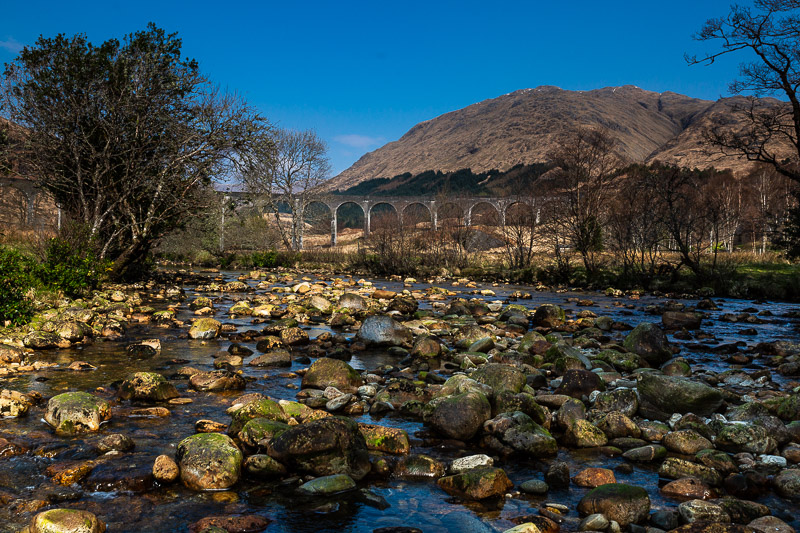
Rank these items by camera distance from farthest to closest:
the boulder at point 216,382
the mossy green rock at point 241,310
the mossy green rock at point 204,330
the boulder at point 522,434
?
1. the mossy green rock at point 241,310
2. the mossy green rock at point 204,330
3. the boulder at point 216,382
4. the boulder at point 522,434

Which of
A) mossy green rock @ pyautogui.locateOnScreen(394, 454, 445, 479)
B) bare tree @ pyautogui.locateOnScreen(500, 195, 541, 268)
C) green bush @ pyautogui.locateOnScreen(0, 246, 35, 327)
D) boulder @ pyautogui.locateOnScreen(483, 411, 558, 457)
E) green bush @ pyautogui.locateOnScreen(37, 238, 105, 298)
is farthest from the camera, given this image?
bare tree @ pyautogui.locateOnScreen(500, 195, 541, 268)

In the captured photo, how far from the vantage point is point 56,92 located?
1773cm

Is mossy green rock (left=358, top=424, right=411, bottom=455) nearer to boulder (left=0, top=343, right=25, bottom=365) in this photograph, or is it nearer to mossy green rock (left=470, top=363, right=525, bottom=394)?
mossy green rock (left=470, top=363, right=525, bottom=394)

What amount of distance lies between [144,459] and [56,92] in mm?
17579

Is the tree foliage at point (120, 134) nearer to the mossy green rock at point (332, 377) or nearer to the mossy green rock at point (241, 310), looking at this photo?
the mossy green rock at point (241, 310)

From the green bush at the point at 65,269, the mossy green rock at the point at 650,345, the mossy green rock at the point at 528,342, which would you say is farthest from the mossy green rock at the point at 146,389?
the green bush at the point at 65,269

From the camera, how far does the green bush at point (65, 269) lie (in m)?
13.7

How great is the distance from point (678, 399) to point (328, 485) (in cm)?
458

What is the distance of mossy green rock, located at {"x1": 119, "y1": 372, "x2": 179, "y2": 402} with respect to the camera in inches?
267

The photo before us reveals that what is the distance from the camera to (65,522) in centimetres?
361

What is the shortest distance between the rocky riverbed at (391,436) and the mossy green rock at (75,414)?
0.08 feet

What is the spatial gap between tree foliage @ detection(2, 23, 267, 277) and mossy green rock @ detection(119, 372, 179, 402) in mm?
12222

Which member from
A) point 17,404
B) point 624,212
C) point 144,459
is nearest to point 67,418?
point 17,404

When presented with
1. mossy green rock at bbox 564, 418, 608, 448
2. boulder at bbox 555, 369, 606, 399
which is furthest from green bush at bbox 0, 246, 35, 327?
mossy green rock at bbox 564, 418, 608, 448
